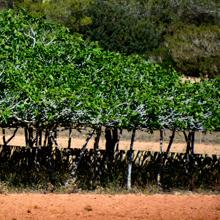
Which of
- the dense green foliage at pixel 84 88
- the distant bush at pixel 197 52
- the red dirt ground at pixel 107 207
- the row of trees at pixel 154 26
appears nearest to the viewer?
the red dirt ground at pixel 107 207

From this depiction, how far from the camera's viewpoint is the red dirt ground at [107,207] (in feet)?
37.7

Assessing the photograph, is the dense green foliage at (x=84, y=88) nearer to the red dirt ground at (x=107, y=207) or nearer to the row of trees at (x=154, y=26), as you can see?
the red dirt ground at (x=107, y=207)

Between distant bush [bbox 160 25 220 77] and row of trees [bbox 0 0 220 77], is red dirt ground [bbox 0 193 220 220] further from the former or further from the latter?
row of trees [bbox 0 0 220 77]

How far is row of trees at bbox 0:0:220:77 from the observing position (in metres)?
43.1

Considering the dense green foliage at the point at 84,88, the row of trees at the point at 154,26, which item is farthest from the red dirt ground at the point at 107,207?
the row of trees at the point at 154,26

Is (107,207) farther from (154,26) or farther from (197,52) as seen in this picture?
(154,26)

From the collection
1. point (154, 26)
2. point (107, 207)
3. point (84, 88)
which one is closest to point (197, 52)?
point (154, 26)

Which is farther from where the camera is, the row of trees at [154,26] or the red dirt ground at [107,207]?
the row of trees at [154,26]

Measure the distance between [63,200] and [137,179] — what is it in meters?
3.13

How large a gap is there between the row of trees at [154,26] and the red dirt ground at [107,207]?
92.6 feet

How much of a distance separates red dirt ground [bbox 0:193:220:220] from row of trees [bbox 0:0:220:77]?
92.6 feet

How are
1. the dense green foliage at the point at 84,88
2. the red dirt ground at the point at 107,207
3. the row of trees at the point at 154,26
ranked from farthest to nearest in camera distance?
the row of trees at the point at 154,26, the dense green foliage at the point at 84,88, the red dirt ground at the point at 107,207

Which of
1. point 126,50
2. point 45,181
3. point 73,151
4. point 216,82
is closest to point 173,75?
point 216,82

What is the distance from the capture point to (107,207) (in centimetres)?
1270
